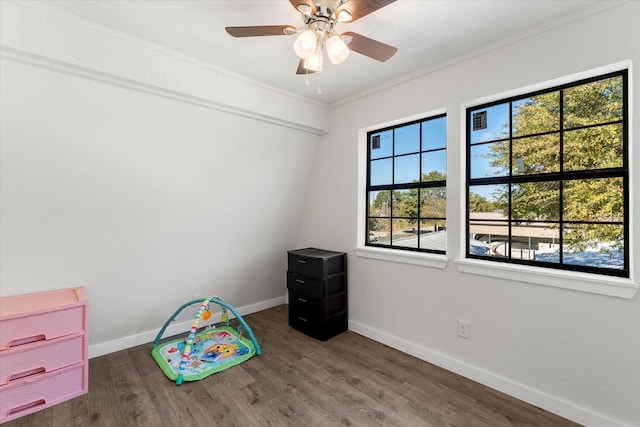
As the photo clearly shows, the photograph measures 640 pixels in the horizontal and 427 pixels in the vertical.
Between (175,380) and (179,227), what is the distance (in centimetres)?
130

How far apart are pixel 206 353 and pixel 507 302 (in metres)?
2.48

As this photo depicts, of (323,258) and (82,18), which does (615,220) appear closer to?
(323,258)

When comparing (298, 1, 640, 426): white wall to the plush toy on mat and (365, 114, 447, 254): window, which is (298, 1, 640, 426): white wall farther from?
the plush toy on mat

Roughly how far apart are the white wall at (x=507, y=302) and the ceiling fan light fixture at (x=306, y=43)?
4.75ft

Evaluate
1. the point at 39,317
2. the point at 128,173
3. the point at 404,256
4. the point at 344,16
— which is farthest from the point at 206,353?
the point at 344,16

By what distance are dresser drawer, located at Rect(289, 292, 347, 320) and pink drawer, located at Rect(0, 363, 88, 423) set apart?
1779 millimetres

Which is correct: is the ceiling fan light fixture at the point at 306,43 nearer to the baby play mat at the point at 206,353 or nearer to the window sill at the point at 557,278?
the window sill at the point at 557,278

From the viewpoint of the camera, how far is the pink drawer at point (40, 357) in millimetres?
1869

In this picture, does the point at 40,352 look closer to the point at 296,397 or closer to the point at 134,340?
the point at 134,340

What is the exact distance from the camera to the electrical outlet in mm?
2314

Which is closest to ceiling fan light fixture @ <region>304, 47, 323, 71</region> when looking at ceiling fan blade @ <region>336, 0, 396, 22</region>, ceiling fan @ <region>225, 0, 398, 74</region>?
ceiling fan @ <region>225, 0, 398, 74</region>

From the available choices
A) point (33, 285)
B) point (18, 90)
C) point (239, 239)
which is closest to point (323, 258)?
point (239, 239)

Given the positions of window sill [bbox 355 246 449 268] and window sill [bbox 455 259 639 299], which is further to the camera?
window sill [bbox 355 246 449 268]

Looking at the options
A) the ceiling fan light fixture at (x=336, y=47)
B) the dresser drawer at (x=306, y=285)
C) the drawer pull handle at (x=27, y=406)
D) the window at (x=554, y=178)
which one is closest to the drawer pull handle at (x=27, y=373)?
the drawer pull handle at (x=27, y=406)
